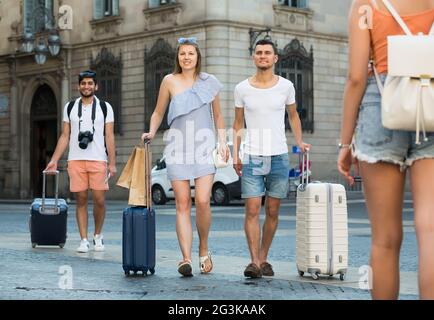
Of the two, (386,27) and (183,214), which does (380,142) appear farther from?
(183,214)

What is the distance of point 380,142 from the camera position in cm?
386

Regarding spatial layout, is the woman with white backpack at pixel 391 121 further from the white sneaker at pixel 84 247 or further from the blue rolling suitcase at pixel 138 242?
the white sneaker at pixel 84 247

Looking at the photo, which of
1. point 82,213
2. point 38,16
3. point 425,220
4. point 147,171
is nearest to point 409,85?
point 425,220

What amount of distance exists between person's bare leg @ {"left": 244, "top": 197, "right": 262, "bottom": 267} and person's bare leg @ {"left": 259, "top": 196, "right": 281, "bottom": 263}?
0.09 m

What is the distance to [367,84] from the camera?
3.98 metres

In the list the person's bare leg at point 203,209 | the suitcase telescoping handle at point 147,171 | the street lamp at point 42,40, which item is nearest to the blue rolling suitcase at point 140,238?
the suitcase telescoping handle at point 147,171

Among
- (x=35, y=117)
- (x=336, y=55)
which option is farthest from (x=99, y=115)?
→ (x=35, y=117)

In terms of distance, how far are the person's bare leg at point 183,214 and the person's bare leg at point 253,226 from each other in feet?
1.58

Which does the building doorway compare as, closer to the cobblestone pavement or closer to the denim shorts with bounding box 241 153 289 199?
the cobblestone pavement

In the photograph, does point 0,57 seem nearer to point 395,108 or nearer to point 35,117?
point 35,117

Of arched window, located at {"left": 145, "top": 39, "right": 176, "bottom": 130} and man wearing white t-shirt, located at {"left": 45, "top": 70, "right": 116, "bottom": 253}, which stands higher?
arched window, located at {"left": 145, "top": 39, "right": 176, "bottom": 130}

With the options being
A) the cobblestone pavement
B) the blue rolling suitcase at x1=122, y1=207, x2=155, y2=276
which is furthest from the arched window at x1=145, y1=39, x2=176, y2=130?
the blue rolling suitcase at x1=122, y1=207, x2=155, y2=276

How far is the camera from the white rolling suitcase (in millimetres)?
7176

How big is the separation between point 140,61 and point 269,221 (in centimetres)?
2517
